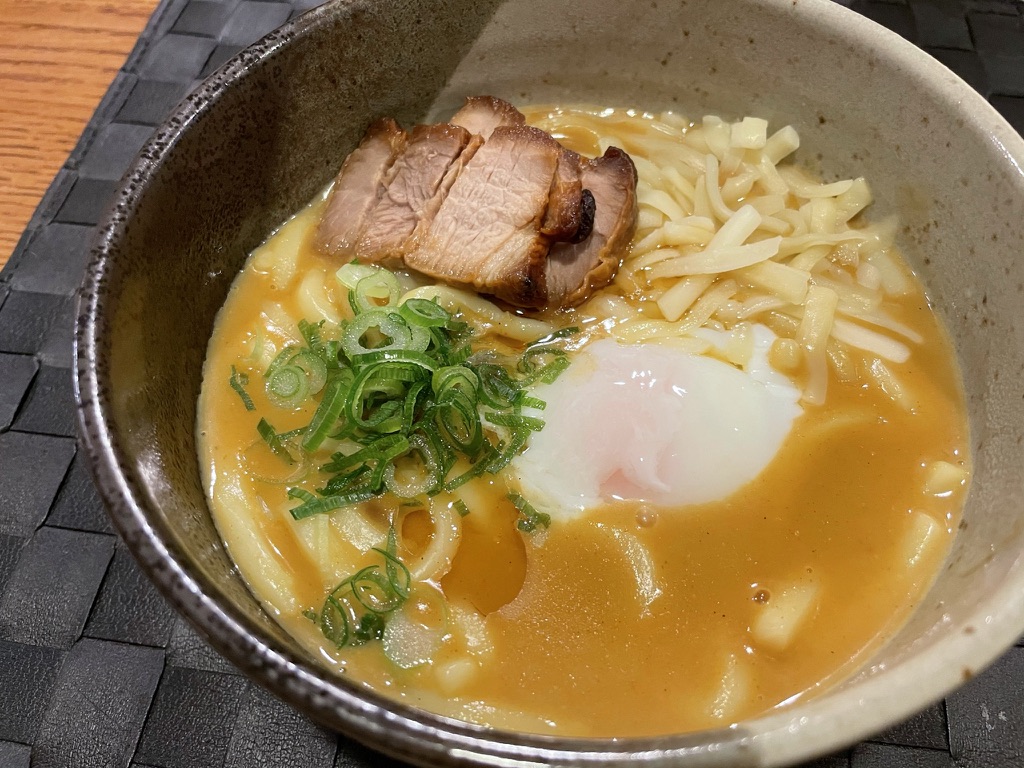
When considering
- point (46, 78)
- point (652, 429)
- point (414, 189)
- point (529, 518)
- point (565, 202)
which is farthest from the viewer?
point (46, 78)

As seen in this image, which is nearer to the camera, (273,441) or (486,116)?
(273,441)

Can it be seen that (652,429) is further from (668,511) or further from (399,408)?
(399,408)

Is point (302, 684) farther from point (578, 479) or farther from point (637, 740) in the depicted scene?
point (578, 479)

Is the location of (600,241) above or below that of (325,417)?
above

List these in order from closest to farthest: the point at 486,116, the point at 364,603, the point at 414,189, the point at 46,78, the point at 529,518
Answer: the point at 364,603 < the point at 529,518 < the point at 414,189 < the point at 486,116 < the point at 46,78

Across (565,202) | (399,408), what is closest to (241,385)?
(399,408)

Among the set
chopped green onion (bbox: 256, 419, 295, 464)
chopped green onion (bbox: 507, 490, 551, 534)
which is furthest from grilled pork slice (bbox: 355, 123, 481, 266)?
chopped green onion (bbox: 507, 490, 551, 534)
